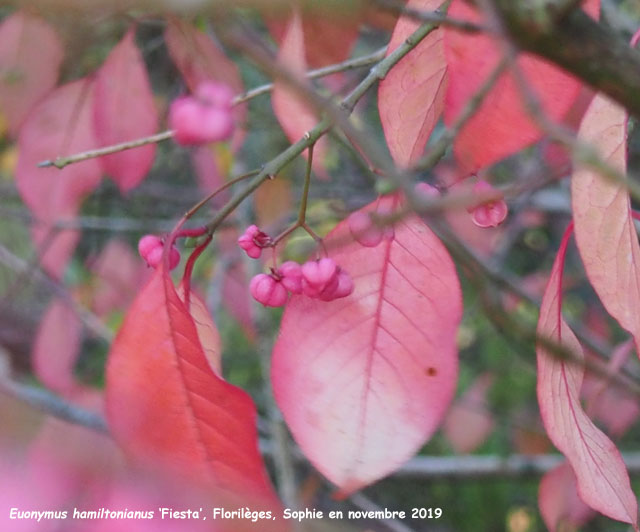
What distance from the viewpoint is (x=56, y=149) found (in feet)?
2.76

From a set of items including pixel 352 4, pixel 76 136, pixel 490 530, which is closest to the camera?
pixel 352 4

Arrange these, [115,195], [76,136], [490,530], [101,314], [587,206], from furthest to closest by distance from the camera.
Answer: [490,530] → [115,195] → [101,314] → [76,136] → [587,206]

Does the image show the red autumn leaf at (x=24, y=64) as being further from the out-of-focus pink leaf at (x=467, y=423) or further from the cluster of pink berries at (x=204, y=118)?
the out-of-focus pink leaf at (x=467, y=423)

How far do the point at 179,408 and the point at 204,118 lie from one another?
169 mm

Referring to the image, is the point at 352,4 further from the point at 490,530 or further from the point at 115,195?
the point at 490,530

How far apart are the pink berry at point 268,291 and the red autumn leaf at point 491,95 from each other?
157 mm

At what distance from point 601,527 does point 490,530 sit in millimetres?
327

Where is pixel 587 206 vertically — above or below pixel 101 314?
below

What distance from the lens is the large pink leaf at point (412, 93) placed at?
1.57 ft

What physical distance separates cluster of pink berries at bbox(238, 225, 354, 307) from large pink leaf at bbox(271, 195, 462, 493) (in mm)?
12

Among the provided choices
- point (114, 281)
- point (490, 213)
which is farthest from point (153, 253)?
A: point (114, 281)

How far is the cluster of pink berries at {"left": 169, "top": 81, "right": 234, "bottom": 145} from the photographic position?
1.30 ft

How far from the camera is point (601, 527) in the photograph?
2090mm

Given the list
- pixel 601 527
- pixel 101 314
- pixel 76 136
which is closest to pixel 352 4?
pixel 76 136
